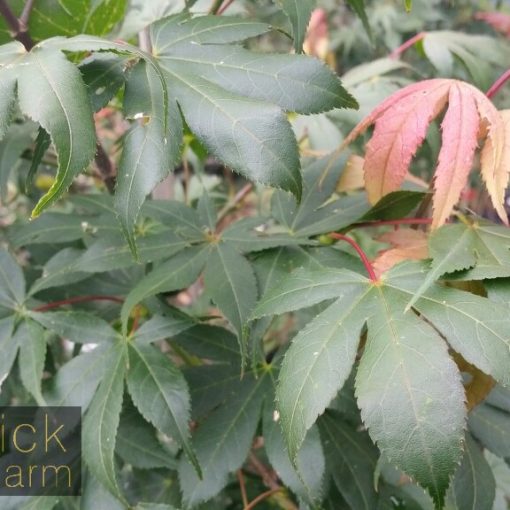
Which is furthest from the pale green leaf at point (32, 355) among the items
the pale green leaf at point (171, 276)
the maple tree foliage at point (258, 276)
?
the pale green leaf at point (171, 276)

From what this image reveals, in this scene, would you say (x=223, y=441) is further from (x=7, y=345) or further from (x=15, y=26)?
(x=15, y=26)

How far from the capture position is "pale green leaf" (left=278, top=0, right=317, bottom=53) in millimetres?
553

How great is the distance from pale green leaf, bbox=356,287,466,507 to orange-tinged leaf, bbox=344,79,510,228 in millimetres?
133

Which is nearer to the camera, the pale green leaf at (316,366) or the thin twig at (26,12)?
the pale green leaf at (316,366)

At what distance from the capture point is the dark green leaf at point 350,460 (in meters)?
0.66

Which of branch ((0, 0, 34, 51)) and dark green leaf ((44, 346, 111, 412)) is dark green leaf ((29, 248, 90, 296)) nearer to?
dark green leaf ((44, 346, 111, 412))

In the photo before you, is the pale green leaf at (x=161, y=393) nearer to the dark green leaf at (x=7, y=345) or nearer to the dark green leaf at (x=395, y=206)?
the dark green leaf at (x=7, y=345)

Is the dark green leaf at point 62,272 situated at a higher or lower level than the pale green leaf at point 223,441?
higher

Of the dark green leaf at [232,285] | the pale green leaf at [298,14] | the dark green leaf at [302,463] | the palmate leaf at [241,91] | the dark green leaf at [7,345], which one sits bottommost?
the dark green leaf at [302,463]

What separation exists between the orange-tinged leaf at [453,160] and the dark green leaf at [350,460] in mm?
272

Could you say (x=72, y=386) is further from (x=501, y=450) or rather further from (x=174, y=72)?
(x=501, y=450)

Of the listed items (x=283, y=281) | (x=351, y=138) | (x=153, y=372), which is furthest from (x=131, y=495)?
(x=351, y=138)

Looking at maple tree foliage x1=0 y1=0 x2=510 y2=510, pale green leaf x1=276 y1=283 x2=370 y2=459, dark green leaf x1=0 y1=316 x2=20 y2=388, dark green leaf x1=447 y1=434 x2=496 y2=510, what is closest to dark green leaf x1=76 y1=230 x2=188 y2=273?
maple tree foliage x1=0 y1=0 x2=510 y2=510

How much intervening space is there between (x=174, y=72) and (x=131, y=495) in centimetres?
57
